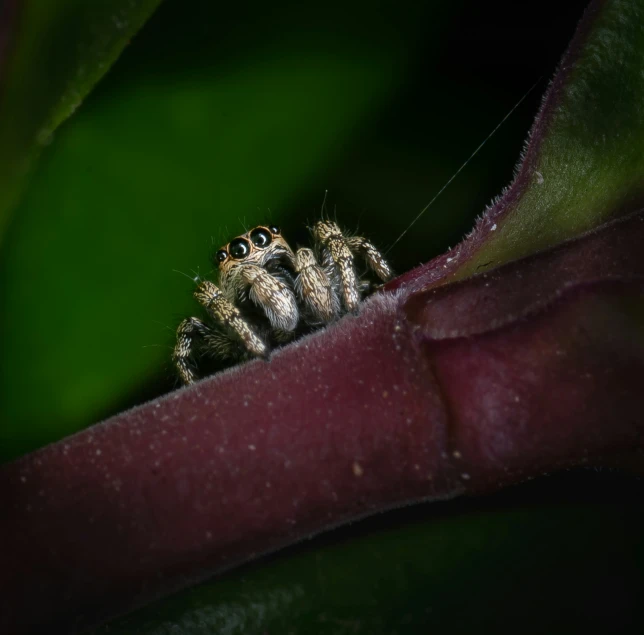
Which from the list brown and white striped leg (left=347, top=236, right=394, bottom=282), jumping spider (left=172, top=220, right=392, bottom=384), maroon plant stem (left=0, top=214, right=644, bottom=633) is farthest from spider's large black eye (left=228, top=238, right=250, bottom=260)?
maroon plant stem (left=0, top=214, right=644, bottom=633)

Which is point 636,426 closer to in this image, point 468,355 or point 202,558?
point 468,355

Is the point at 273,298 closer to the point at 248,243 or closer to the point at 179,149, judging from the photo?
the point at 248,243

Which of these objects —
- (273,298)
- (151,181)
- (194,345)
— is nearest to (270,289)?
(273,298)

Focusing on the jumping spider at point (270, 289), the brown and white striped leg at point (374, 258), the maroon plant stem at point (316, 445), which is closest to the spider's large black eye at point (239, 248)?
the jumping spider at point (270, 289)

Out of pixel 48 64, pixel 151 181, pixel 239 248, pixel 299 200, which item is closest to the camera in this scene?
pixel 48 64

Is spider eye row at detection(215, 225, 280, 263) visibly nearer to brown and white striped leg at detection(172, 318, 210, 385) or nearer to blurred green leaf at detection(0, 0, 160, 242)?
brown and white striped leg at detection(172, 318, 210, 385)

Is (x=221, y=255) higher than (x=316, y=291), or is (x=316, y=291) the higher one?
(x=221, y=255)

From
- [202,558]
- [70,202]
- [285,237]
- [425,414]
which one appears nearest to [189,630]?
[202,558]
